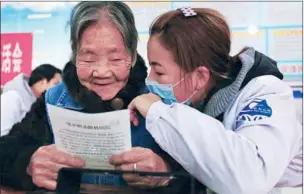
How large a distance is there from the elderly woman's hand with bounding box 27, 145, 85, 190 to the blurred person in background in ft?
2.74

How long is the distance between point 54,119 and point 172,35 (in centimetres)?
34

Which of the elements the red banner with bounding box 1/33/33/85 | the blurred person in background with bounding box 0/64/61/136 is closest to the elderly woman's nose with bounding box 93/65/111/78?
the red banner with bounding box 1/33/33/85

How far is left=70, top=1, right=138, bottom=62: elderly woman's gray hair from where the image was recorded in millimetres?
1327

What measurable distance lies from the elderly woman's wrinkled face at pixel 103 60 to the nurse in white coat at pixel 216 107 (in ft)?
0.47

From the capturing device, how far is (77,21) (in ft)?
4.46

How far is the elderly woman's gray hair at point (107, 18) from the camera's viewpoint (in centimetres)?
Answer: 133

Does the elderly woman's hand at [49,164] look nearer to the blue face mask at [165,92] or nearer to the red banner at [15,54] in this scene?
the blue face mask at [165,92]

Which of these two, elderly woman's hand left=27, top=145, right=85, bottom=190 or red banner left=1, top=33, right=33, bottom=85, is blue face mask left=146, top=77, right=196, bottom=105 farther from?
red banner left=1, top=33, right=33, bottom=85

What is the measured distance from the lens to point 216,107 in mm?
1166

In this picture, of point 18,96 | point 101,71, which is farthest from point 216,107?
point 18,96

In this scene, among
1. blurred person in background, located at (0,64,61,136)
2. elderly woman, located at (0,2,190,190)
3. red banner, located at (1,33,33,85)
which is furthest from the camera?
blurred person in background, located at (0,64,61,136)

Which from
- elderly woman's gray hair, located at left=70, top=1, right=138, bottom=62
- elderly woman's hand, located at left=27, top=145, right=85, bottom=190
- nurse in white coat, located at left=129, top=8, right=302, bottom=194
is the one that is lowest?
elderly woman's hand, located at left=27, top=145, right=85, bottom=190

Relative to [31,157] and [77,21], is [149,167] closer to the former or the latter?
[31,157]

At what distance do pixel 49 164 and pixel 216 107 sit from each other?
16.7 inches
